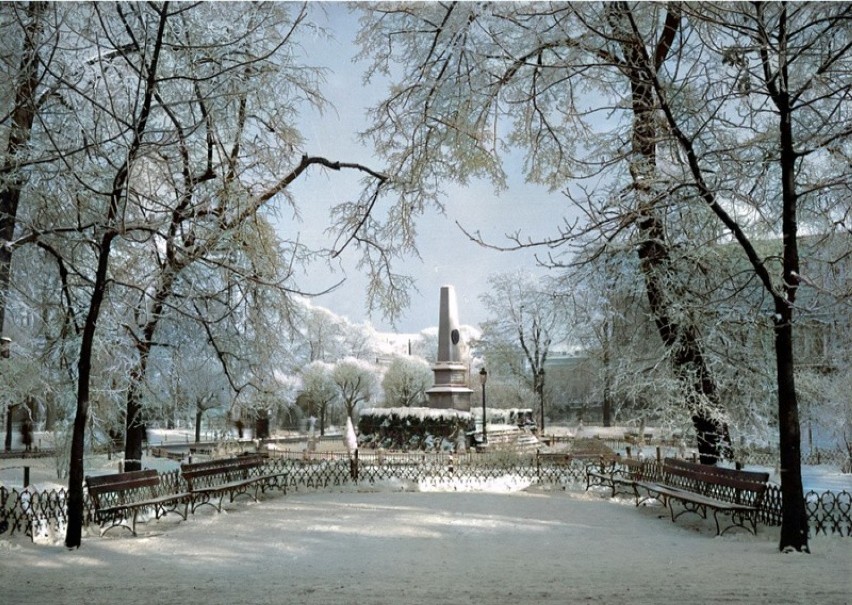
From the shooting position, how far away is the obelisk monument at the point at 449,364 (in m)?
28.5

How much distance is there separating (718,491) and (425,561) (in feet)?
19.2

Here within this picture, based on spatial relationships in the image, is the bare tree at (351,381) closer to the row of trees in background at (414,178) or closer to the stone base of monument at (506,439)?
the stone base of monument at (506,439)

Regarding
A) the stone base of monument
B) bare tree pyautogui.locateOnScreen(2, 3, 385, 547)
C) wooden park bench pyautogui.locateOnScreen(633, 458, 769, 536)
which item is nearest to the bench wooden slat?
wooden park bench pyautogui.locateOnScreen(633, 458, 769, 536)

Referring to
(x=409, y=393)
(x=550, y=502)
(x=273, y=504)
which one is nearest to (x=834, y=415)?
(x=550, y=502)

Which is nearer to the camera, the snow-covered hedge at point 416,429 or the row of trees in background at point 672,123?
the row of trees in background at point 672,123

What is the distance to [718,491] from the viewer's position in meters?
10.1

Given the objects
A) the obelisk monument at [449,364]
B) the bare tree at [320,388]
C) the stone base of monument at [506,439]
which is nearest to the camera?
the stone base of monument at [506,439]

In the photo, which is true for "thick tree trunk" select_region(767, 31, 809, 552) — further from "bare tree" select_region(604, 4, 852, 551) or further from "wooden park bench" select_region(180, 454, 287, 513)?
"wooden park bench" select_region(180, 454, 287, 513)

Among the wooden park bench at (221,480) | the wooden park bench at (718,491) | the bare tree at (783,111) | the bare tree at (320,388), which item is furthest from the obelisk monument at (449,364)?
the bare tree at (783,111)

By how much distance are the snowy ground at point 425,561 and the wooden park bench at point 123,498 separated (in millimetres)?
241

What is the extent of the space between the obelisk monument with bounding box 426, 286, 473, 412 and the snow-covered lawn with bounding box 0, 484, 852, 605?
56.8ft

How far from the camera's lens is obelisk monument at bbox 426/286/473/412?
28484 millimetres

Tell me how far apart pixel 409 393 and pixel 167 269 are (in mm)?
36028

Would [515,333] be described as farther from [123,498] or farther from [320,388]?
[123,498]
